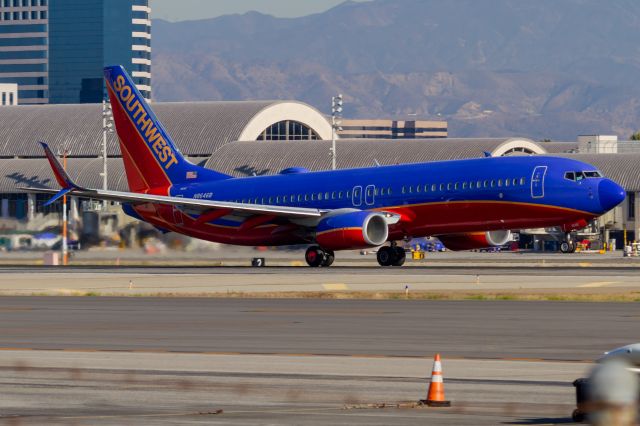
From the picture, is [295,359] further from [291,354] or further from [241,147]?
[241,147]

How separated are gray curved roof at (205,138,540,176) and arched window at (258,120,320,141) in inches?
466

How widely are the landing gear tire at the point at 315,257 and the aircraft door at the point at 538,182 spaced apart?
34.4 feet

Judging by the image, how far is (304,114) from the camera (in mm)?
143125

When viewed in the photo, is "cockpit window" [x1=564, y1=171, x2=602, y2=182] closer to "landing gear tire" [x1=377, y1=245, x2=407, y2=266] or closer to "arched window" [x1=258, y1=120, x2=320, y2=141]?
"landing gear tire" [x1=377, y1=245, x2=407, y2=266]

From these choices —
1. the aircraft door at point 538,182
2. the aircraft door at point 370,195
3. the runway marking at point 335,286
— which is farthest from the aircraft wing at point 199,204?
the runway marking at point 335,286

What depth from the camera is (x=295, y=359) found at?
76.8ft

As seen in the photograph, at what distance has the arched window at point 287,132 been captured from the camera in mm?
140200

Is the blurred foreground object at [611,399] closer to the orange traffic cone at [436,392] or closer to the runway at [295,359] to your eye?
the runway at [295,359]

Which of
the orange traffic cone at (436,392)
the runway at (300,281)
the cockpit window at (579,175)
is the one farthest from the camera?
the cockpit window at (579,175)

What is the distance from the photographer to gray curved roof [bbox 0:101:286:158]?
136 meters

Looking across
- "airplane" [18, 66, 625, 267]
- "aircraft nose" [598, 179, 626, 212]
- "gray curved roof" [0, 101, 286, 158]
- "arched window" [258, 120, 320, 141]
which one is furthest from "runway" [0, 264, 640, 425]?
"arched window" [258, 120, 320, 141]

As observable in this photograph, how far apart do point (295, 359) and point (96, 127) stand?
4642 inches

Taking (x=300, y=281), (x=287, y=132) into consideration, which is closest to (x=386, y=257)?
(x=300, y=281)

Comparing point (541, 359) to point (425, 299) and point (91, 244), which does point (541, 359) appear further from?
point (91, 244)
